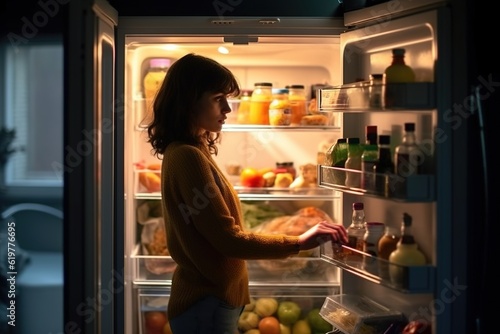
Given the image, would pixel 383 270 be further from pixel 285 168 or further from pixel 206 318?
pixel 285 168

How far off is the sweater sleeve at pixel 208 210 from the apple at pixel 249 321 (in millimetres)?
831

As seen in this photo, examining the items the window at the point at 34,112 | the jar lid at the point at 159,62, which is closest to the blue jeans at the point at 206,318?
the window at the point at 34,112

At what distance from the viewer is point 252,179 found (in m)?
2.91

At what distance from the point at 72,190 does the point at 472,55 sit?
1186 millimetres

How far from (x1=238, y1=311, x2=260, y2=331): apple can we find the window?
1006 mm

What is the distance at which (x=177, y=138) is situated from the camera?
2.15 metres

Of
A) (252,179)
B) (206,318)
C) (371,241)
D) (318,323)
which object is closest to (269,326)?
A: (318,323)

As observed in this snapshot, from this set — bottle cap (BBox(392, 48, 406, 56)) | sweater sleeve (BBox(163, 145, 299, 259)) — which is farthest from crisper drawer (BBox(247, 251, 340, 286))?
bottle cap (BBox(392, 48, 406, 56))

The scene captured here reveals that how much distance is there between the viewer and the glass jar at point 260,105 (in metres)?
2.84

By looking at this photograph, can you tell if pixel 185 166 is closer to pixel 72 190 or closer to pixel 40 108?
pixel 72 190

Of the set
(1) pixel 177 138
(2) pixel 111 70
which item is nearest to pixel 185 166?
(1) pixel 177 138

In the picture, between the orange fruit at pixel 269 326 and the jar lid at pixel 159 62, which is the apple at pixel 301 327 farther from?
the jar lid at pixel 159 62

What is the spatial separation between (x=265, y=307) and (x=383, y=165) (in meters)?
1.08

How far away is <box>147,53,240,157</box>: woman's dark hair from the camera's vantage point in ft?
7.00
